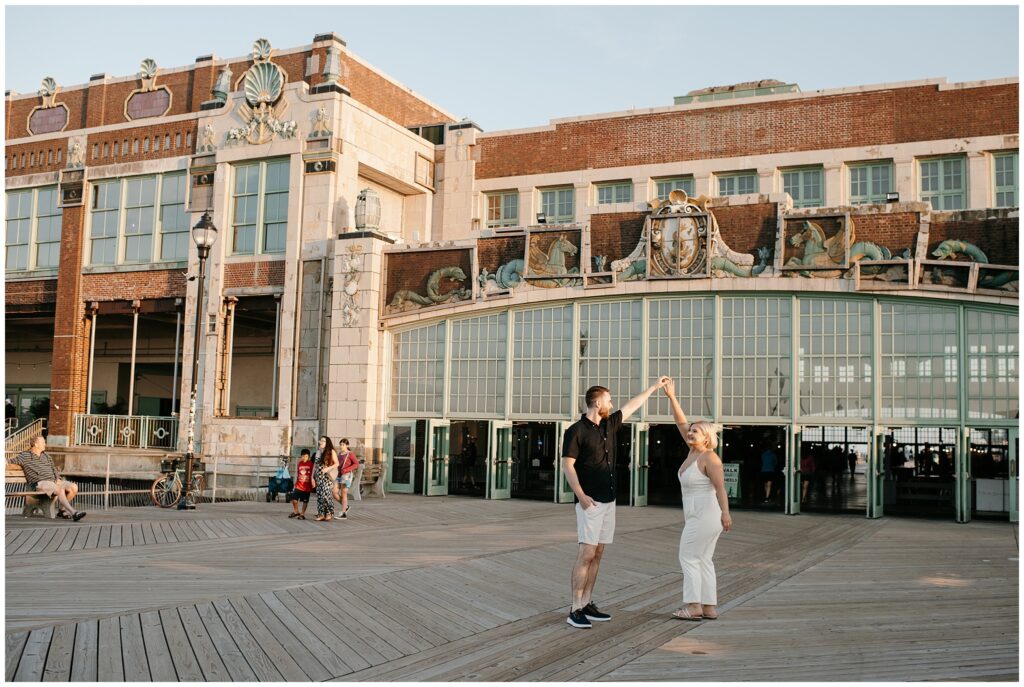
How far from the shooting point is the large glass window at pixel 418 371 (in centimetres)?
2319

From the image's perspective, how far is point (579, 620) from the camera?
7.73 meters

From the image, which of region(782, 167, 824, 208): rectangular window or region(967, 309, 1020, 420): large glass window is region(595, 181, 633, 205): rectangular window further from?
region(967, 309, 1020, 420): large glass window

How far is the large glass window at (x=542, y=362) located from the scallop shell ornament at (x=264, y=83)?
9220 mm

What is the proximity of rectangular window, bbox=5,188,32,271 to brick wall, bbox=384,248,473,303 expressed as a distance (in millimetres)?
13122

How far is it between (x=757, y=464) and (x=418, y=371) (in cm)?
1229

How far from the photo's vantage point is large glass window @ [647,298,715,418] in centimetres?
2053

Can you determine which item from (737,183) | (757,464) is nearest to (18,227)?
(737,183)

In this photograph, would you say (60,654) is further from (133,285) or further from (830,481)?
(830,481)

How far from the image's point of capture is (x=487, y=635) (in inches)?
295

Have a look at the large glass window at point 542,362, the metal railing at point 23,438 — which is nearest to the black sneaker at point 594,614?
the large glass window at point 542,362

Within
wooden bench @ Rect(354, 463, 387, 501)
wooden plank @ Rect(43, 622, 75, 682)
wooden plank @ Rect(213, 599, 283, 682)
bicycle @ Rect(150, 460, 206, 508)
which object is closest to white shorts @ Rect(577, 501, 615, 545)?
wooden plank @ Rect(213, 599, 283, 682)

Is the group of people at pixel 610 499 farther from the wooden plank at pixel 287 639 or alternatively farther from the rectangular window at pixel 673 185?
the rectangular window at pixel 673 185

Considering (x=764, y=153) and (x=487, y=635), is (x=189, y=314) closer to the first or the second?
(x=764, y=153)

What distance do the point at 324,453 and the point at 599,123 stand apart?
13.6 metres
